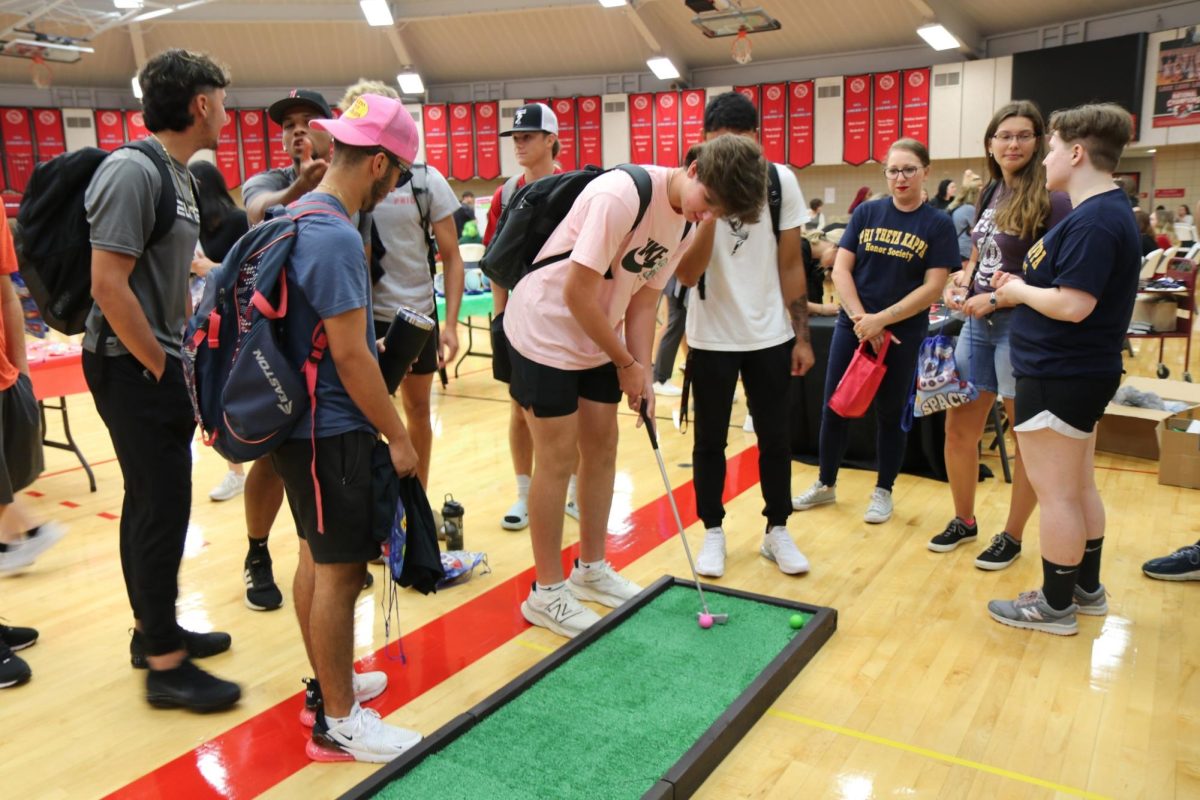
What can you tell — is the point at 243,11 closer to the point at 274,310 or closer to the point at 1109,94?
the point at 1109,94

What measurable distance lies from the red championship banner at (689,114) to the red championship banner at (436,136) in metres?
4.30

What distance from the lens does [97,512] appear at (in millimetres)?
4312

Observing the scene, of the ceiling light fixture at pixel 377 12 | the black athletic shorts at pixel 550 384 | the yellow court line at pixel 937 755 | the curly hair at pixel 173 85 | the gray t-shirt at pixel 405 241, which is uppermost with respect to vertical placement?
the ceiling light fixture at pixel 377 12

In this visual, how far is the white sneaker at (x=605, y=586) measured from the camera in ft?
10.1

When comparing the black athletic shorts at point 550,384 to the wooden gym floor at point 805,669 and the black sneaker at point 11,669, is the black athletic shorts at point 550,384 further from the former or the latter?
the black sneaker at point 11,669

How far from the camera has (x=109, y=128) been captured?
15.9 meters

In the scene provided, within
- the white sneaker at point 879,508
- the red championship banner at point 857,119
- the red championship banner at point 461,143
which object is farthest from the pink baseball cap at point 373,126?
the red championship banner at point 461,143

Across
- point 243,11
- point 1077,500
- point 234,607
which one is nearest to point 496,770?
point 234,607

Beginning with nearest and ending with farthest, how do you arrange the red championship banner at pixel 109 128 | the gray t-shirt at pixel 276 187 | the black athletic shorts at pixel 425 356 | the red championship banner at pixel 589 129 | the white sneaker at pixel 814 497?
the gray t-shirt at pixel 276 187, the black athletic shorts at pixel 425 356, the white sneaker at pixel 814 497, the red championship banner at pixel 589 129, the red championship banner at pixel 109 128

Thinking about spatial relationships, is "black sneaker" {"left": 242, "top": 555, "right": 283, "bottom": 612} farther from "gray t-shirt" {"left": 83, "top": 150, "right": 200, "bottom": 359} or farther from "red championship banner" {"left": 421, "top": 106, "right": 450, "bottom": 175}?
"red championship banner" {"left": 421, "top": 106, "right": 450, "bottom": 175}

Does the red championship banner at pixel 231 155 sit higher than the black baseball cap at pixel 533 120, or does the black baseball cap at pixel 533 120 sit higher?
the red championship banner at pixel 231 155

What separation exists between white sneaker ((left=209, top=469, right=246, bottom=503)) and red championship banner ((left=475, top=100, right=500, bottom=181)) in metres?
12.4

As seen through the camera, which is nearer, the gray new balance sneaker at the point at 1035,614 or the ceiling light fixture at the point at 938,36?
the gray new balance sneaker at the point at 1035,614

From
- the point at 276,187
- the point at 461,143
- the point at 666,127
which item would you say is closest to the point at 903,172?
the point at 276,187
